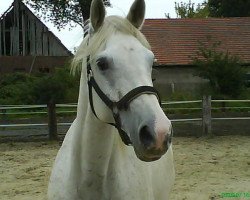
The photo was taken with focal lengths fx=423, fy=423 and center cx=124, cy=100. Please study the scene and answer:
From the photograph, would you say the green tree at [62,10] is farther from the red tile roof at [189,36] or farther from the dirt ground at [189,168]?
the dirt ground at [189,168]

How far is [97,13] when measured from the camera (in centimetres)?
219

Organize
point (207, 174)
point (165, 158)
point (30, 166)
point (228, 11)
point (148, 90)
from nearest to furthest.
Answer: point (148, 90)
point (165, 158)
point (207, 174)
point (30, 166)
point (228, 11)

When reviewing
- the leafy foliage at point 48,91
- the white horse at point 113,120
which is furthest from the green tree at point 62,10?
the white horse at point 113,120

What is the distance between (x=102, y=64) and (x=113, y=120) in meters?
0.29

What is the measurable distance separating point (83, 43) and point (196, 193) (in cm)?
344

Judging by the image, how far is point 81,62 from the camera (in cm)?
241

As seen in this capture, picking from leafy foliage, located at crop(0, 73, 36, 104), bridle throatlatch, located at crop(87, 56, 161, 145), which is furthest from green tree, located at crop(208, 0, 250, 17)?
bridle throatlatch, located at crop(87, 56, 161, 145)

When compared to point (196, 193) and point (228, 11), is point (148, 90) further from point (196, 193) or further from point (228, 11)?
point (228, 11)

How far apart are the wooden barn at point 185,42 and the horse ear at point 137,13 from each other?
15.5 metres

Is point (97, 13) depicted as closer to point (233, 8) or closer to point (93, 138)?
point (93, 138)

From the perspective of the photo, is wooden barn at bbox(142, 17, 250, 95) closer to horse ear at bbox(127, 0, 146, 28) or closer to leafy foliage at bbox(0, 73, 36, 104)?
leafy foliage at bbox(0, 73, 36, 104)

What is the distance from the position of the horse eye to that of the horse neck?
26cm

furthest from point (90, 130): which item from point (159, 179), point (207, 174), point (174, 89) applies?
point (174, 89)

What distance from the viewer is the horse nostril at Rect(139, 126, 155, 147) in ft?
5.91
